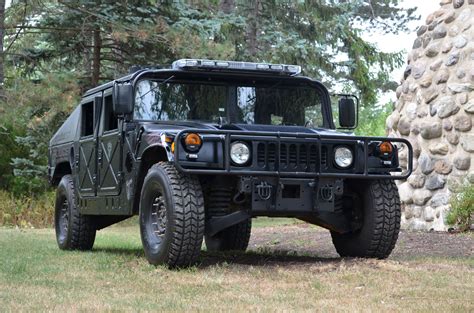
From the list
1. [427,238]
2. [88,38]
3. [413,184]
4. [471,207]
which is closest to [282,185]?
[427,238]

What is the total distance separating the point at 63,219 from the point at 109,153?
215 centimetres

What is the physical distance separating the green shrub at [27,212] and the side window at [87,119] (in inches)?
335

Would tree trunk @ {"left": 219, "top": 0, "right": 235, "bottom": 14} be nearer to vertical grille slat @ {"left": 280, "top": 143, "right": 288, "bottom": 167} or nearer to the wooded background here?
the wooded background

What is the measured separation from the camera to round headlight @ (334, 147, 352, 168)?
25.4 feet

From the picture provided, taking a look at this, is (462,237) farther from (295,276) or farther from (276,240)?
(295,276)

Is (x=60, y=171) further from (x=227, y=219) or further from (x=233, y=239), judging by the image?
(x=227, y=219)

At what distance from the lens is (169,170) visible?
7484mm

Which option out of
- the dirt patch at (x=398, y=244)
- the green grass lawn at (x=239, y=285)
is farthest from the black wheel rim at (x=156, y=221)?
the dirt patch at (x=398, y=244)

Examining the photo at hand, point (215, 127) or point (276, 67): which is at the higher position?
point (276, 67)

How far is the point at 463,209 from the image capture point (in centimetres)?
1170

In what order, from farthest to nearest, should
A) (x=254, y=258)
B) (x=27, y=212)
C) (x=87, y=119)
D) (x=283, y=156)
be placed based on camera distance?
(x=27, y=212)
(x=87, y=119)
(x=254, y=258)
(x=283, y=156)

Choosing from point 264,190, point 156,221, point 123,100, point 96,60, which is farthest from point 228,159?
point 96,60

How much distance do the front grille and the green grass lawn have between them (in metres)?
0.81

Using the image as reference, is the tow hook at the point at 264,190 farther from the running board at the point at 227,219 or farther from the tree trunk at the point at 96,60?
the tree trunk at the point at 96,60
